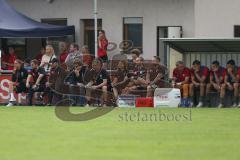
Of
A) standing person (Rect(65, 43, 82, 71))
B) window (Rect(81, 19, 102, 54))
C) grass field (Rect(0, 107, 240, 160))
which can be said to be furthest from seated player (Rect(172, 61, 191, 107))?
window (Rect(81, 19, 102, 54))

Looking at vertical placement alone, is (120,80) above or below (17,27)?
below

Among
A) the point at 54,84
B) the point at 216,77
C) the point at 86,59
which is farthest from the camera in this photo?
the point at 86,59

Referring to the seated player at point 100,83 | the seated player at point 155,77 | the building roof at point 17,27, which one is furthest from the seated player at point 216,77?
the building roof at point 17,27

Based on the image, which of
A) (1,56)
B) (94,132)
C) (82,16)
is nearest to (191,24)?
(82,16)

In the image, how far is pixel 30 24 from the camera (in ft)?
104

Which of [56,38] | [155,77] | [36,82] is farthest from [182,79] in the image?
[56,38]

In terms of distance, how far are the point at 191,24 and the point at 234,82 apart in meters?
8.85

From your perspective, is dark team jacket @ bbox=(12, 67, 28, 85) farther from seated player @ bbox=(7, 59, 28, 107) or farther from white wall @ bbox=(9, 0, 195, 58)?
white wall @ bbox=(9, 0, 195, 58)

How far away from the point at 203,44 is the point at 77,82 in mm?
4156

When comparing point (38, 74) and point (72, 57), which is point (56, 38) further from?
point (38, 74)

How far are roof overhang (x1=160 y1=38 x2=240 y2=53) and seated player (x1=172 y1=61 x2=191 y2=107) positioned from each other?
686 mm

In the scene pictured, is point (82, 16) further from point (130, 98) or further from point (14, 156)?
point (14, 156)

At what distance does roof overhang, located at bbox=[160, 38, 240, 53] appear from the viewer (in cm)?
2553

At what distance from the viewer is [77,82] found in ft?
85.9
